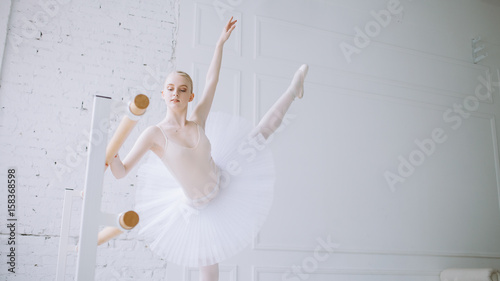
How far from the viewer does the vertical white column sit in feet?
4.03

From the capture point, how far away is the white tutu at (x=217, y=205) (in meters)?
1.92

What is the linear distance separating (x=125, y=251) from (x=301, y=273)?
50.5 inches

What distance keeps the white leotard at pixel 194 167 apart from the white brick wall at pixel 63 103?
4.28ft

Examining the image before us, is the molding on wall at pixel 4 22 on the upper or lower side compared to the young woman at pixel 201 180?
upper

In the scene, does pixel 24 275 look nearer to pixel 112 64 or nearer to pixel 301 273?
pixel 112 64

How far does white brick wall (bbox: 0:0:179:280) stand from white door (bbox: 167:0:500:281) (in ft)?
0.98

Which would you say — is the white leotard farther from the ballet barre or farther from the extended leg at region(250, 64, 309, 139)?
the ballet barre

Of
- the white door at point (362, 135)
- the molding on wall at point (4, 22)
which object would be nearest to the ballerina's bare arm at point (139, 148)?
the white door at point (362, 135)

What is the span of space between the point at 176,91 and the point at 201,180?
1.19 ft

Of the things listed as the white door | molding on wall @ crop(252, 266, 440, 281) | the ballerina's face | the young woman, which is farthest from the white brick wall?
the ballerina's face

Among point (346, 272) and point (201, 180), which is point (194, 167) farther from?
point (346, 272)

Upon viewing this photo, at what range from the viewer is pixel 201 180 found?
1851mm

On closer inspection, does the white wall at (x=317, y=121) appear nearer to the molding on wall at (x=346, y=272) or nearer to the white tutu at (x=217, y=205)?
the molding on wall at (x=346, y=272)

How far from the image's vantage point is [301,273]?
3.46 metres
